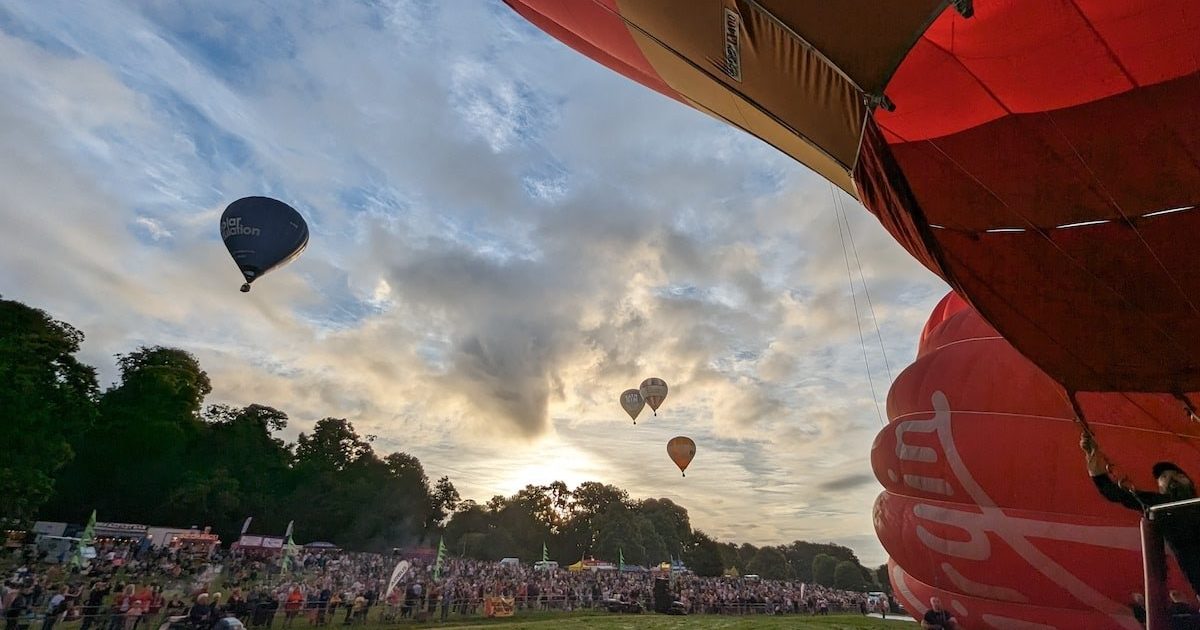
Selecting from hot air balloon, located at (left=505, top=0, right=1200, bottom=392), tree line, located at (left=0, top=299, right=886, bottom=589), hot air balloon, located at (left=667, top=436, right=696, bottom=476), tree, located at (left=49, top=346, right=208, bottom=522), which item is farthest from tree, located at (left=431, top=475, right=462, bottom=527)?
hot air balloon, located at (left=505, top=0, right=1200, bottom=392)

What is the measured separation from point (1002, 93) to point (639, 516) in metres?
80.0

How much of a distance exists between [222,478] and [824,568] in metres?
88.8

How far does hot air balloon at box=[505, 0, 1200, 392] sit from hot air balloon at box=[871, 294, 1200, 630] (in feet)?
6.29

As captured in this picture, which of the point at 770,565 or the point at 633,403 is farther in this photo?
the point at 770,565

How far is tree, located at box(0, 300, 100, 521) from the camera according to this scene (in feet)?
91.2

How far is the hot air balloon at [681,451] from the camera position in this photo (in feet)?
101

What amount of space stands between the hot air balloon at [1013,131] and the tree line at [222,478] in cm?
3588

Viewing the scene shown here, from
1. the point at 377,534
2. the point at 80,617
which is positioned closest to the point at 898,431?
the point at 80,617

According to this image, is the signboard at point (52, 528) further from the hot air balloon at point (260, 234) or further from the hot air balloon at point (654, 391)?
the hot air balloon at point (654, 391)

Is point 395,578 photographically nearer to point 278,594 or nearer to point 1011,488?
point 278,594

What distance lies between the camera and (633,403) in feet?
104

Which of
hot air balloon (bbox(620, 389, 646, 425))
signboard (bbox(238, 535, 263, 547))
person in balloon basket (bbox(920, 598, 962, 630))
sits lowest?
person in balloon basket (bbox(920, 598, 962, 630))

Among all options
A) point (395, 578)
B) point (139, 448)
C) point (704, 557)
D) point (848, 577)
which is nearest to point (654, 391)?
point (395, 578)

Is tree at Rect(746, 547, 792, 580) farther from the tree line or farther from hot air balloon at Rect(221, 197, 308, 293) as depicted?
hot air balloon at Rect(221, 197, 308, 293)
